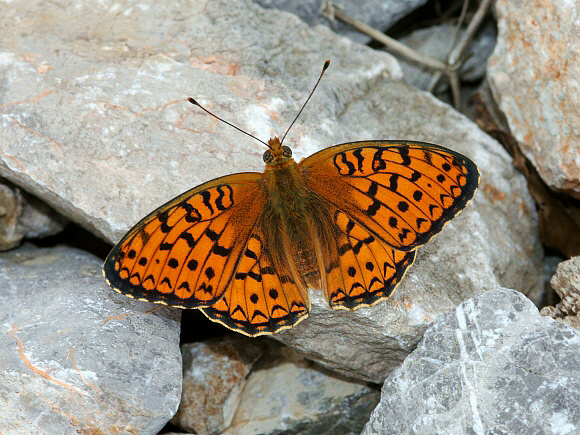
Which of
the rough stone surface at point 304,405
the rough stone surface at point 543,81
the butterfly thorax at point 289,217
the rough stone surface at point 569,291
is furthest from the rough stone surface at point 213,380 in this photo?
the rough stone surface at point 543,81

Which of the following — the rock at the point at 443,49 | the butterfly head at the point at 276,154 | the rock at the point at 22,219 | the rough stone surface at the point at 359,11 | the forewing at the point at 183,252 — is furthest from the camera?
the rock at the point at 443,49

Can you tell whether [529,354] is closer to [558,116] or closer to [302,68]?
[558,116]

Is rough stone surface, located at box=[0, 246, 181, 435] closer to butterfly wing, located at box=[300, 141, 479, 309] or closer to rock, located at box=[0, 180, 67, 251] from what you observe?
rock, located at box=[0, 180, 67, 251]

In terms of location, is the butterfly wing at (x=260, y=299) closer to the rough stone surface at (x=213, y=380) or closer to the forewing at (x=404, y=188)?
the forewing at (x=404, y=188)

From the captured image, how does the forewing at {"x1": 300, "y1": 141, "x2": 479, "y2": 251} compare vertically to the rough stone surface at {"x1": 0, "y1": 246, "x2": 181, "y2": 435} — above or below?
above

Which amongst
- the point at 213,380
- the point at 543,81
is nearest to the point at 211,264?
the point at 213,380

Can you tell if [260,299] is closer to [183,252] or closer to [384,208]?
[183,252]

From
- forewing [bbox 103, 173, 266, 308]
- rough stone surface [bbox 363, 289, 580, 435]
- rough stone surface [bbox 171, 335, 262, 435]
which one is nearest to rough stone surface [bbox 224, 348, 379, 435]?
rough stone surface [bbox 171, 335, 262, 435]
